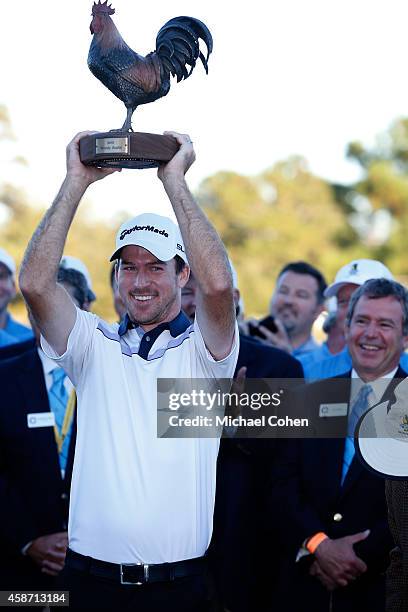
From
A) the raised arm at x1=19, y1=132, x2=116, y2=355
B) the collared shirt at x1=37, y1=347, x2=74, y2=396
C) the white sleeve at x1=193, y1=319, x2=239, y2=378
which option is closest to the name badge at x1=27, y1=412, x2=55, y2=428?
the collared shirt at x1=37, y1=347, x2=74, y2=396

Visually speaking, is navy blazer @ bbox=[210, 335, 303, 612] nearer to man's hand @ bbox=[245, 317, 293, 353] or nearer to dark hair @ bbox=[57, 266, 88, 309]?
man's hand @ bbox=[245, 317, 293, 353]

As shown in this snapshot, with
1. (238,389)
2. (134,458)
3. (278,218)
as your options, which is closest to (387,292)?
(238,389)

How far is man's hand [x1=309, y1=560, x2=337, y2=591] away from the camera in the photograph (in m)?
4.36

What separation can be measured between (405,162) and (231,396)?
39.6 meters

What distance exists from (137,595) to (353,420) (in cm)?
162

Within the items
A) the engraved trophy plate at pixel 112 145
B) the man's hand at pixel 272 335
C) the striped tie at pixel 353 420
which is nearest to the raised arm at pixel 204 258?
the engraved trophy plate at pixel 112 145

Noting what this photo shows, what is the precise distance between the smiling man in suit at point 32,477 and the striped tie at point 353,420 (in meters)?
1.33

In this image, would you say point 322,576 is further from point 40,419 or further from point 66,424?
point 40,419

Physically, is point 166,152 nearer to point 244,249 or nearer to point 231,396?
point 231,396

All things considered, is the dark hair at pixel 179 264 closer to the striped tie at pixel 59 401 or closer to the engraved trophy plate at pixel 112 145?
the engraved trophy plate at pixel 112 145

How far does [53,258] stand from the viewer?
11.4 feet

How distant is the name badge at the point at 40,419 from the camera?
189 inches

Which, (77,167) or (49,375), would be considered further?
(49,375)

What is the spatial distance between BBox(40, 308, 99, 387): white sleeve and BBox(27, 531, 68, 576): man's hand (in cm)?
134
